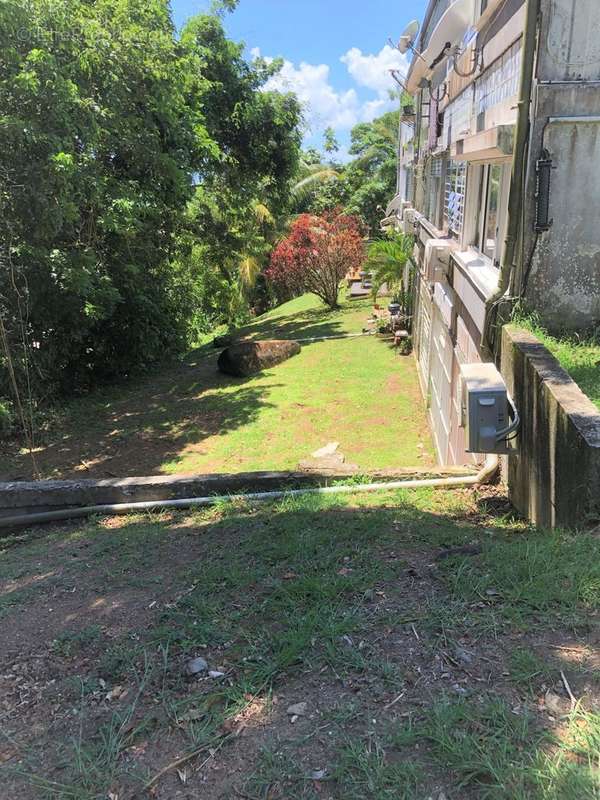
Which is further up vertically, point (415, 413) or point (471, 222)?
point (471, 222)

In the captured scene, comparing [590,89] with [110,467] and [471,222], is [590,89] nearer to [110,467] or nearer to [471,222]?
→ [471,222]

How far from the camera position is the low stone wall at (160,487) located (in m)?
5.21

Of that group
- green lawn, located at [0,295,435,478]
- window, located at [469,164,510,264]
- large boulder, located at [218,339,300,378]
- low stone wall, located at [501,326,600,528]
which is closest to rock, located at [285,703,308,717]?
low stone wall, located at [501,326,600,528]

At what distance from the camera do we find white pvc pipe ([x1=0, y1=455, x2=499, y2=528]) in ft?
16.1

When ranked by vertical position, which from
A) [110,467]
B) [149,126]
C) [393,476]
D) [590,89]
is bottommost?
[110,467]

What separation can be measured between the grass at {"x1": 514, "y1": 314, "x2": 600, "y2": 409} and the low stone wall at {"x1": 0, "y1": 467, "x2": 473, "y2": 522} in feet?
4.42

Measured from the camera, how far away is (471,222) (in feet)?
24.0

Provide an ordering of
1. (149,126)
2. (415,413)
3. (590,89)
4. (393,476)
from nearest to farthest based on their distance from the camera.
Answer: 1. (590,89)
2. (393,476)
3. (149,126)
4. (415,413)

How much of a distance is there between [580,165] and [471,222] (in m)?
2.92

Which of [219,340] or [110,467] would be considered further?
[219,340]

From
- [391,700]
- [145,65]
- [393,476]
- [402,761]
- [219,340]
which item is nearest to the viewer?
[402,761]

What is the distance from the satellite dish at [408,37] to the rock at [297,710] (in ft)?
44.8

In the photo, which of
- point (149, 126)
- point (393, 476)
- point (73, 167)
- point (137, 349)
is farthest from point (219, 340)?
point (393, 476)

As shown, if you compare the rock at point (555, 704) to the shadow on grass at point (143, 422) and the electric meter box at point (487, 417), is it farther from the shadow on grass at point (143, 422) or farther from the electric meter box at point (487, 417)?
the shadow on grass at point (143, 422)
